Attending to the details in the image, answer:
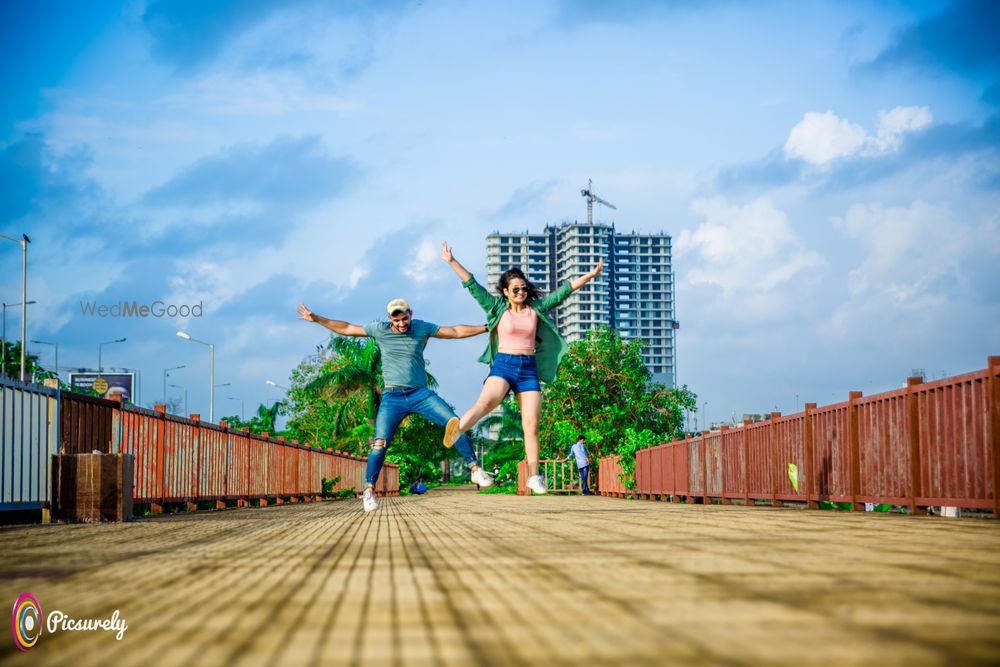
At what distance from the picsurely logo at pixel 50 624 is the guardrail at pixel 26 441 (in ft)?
26.1

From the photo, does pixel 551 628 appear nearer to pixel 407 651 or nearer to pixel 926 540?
pixel 407 651

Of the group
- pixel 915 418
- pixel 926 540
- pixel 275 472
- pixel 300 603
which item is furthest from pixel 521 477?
pixel 300 603

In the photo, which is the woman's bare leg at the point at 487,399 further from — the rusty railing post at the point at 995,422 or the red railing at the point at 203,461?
the rusty railing post at the point at 995,422

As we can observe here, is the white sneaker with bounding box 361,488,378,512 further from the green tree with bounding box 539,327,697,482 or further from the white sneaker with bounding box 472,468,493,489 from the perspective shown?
the green tree with bounding box 539,327,697,482

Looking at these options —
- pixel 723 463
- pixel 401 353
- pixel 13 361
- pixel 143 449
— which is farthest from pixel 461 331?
pixel 13 361

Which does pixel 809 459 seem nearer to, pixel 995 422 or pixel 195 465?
pixel 995 422

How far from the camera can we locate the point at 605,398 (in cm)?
5869

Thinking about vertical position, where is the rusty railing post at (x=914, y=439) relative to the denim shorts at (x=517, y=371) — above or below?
below

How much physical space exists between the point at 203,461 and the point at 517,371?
21.1 ft

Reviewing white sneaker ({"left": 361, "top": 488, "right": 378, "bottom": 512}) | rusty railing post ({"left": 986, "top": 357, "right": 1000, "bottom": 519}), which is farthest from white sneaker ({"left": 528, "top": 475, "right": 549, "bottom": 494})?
rusty railing post ({"left": 986, "top": 357, "right": 1000, "bottom": 519})

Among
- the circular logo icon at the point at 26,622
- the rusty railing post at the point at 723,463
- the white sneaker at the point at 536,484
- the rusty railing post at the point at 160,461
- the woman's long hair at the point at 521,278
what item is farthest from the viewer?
the rusty railing post at the point at 723,463

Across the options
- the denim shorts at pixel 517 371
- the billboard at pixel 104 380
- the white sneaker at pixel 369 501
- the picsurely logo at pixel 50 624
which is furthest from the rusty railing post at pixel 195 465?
the billboard at pixel 104 380

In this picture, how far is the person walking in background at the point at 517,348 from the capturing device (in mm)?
12562

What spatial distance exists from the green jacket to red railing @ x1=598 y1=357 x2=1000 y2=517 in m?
3.34
